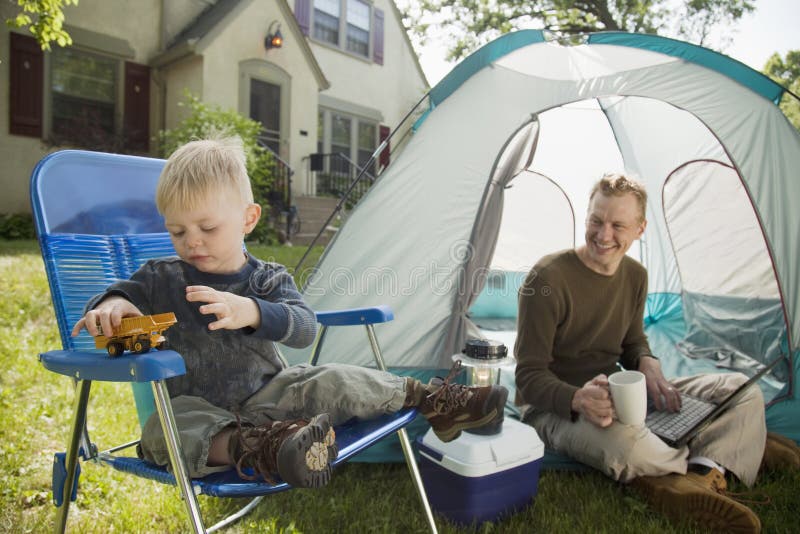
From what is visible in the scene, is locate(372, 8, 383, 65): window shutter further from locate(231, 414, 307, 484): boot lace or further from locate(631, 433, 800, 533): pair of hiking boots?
locate(231, 414, 307, 484): boot lace

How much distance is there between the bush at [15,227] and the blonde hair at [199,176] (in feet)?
22.4

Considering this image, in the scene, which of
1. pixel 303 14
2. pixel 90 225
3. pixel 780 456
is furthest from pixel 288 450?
pixel 303 14

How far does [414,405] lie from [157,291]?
2.53ft

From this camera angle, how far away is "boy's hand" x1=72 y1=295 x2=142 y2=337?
1202mm

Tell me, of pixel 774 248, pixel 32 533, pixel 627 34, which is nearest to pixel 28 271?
pixel 32 533

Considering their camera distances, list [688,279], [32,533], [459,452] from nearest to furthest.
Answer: [32,533]
[459,452]
[688,279]

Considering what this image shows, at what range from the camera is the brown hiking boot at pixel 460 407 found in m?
1.55

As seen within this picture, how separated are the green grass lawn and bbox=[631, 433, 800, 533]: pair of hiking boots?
5cm

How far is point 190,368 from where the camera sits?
1.50 metres

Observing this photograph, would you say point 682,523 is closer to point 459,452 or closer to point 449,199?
point 459,452

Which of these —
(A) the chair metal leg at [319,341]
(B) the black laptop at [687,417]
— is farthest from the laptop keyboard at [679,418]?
(A) the chair metal leg at [319,341]

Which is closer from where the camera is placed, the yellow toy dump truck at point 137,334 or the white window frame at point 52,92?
the yellow toy dump truck at point 137,334

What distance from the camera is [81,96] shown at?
841 centimetres

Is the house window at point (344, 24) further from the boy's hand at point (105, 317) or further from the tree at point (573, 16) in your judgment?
the boy's hand at point (105, 317)
